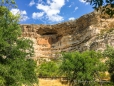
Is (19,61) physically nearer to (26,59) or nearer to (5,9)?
(26,59)

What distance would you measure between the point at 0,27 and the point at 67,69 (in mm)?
17053

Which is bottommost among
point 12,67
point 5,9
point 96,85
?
point 96,85

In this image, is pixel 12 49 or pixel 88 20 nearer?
pixel 12 49

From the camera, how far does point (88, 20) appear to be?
6391 centimetres

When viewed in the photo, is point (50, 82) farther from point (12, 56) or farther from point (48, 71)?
point (12, 56)

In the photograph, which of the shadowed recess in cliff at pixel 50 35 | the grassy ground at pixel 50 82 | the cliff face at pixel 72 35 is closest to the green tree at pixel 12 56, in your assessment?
the grassy ground at pixel 50 82

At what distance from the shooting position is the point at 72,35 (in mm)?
68688

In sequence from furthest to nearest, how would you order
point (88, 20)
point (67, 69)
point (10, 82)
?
point (88, 20), point (67, 69), point (10, 82)

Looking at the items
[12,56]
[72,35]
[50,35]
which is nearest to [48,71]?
[72,35]

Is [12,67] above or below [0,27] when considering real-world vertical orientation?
below

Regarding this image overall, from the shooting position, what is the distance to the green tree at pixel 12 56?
15977 mm

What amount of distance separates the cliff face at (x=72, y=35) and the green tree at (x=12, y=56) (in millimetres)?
33666

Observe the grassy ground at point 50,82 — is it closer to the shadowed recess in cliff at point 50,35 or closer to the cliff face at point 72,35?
the cliff face at point 72,35

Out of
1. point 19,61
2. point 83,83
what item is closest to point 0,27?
point 19,61
